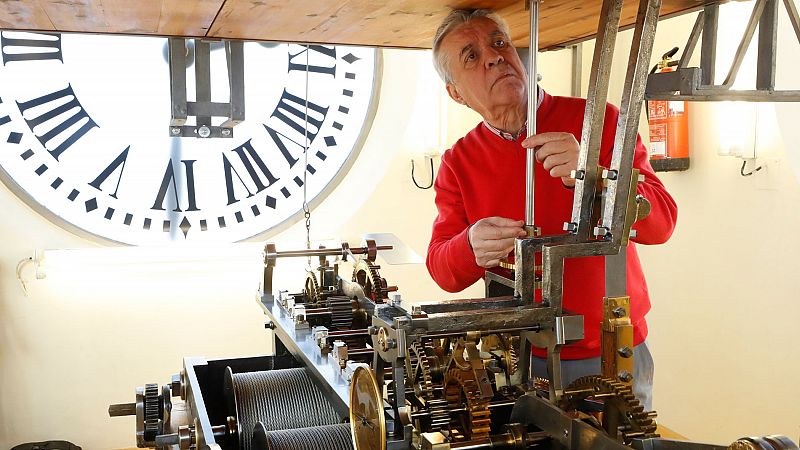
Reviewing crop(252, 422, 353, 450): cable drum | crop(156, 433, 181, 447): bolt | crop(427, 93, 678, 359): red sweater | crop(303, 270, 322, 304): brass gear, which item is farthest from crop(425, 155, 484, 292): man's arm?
crop(156, 433, 181, 447): bolt

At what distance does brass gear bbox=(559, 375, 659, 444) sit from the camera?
1.27m

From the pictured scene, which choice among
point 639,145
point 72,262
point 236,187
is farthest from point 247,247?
point 639,145

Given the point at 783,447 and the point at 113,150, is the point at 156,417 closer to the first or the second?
the point at 783,447

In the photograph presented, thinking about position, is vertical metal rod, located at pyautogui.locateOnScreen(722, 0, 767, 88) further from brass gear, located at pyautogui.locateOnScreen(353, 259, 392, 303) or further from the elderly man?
brass gear, located at pyautogui.locateOnScreen(353, 259, 392, 303)

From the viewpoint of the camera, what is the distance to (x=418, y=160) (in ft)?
14.8

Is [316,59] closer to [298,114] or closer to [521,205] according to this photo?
[298,114]

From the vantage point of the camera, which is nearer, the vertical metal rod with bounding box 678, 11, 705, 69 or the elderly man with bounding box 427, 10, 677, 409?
the vertical metal rod with bounding box 678, 11, 705, 69

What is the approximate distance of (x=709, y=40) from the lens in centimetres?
174

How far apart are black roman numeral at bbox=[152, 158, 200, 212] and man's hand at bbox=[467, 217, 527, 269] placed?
3035 mm

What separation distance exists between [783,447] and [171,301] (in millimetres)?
3614

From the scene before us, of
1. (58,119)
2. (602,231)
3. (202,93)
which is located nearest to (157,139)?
(58,119)

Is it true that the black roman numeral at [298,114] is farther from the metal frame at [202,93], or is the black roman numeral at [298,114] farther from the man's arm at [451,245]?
the man's arm at [451,245]

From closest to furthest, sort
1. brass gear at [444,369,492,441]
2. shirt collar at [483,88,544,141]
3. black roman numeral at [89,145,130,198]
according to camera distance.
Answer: brass gear at [444,369,492,441] < shirt collar at [483,88,544,141] < black roman numeral at [89,145,130,198]

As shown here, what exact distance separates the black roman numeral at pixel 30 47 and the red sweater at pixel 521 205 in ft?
8.86
